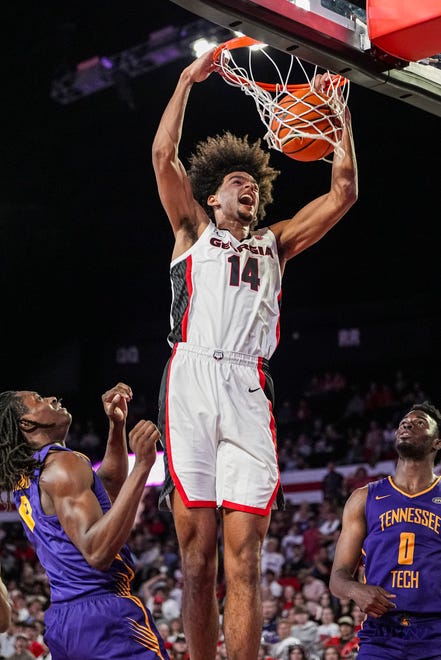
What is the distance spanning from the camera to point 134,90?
46.9 feet

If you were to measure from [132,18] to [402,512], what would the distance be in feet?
32.2

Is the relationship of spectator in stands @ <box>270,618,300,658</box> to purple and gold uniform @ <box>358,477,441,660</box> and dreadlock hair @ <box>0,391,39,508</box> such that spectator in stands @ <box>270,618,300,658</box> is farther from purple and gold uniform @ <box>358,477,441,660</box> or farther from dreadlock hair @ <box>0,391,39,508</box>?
dreadlock hair @ <box>0,391,39,508</box>

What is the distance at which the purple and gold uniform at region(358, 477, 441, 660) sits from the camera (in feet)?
15.7

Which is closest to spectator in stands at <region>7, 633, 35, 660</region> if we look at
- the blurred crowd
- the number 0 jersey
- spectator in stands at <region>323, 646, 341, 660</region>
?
the blurred crowd

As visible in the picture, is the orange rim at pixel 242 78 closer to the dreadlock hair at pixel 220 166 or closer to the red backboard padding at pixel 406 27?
the dreadlock hair at pixel 220 166

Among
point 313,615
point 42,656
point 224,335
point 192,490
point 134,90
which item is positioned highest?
point 134,90

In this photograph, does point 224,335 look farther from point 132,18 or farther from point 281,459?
point 281,459

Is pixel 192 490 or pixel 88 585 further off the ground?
pixel 192 490

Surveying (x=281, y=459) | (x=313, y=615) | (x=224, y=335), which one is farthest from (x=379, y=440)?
(x=224, y=335)

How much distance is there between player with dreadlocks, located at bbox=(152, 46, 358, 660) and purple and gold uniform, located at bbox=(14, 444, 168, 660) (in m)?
0.36

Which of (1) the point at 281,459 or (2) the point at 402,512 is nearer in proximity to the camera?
(2) the point at 402,512

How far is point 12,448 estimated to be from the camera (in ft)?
12.8

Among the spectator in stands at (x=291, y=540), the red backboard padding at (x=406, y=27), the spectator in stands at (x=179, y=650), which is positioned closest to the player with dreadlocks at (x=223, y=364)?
the red backboard padding at (x=406, y=27)

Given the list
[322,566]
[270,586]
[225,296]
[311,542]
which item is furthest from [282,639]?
[225,296]
